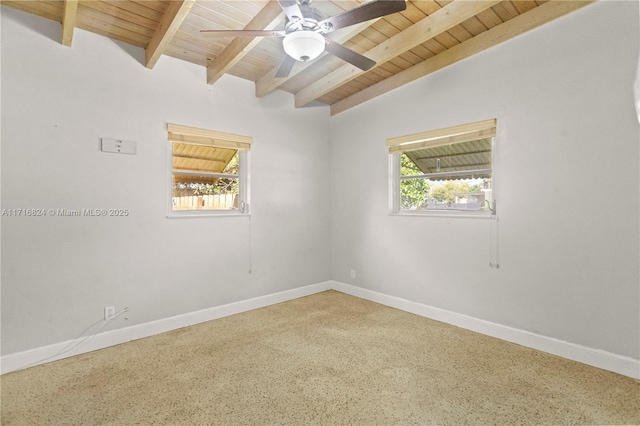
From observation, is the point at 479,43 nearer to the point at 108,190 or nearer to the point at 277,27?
the point at 277,27

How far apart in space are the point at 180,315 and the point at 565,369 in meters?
3.36

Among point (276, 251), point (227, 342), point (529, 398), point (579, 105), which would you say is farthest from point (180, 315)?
point (579, 105)

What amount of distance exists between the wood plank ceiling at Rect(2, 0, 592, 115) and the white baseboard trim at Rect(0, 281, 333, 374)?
97.3 inches

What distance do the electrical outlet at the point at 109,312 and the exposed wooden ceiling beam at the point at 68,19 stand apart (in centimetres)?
225

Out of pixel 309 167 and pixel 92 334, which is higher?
pixel 309 167

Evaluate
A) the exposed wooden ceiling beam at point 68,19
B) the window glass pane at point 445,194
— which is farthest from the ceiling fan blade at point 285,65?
the window glass pane at point 445,194

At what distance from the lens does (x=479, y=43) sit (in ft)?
9.54

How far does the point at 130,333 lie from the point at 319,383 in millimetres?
1877

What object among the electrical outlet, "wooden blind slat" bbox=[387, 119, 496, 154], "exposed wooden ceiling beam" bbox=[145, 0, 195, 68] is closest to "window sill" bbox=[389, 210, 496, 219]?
"wooden blind slat" bbox=[387, 119, 496, 154]

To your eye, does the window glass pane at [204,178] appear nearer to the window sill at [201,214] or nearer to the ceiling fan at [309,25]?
the window sill at [201,214]

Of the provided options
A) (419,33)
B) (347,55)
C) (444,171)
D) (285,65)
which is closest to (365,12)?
(347,55)

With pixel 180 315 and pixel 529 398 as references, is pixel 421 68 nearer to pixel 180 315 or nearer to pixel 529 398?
pixel 529 398

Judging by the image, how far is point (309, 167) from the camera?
4.36 m

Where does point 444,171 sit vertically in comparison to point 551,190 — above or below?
above
